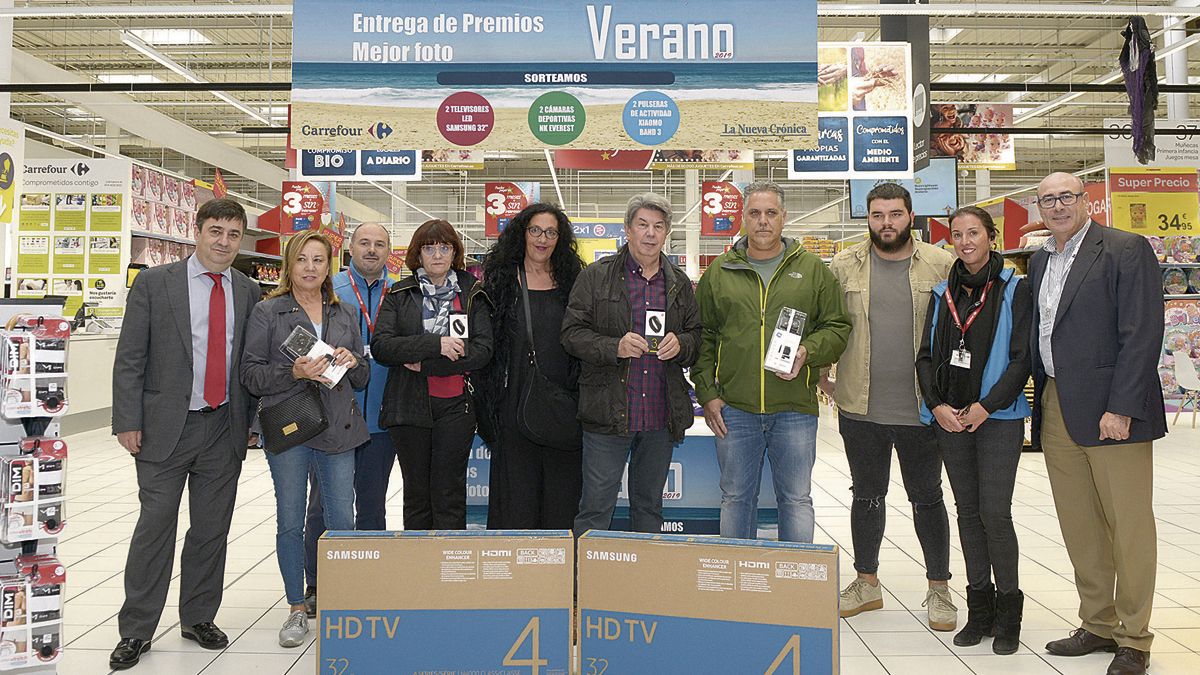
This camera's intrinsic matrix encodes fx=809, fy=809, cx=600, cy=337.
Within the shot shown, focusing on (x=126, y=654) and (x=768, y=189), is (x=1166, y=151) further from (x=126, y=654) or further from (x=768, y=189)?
(x=126, y=654)

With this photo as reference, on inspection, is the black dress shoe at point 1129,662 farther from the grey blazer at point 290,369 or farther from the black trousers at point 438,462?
the grey blazer at point 290,369

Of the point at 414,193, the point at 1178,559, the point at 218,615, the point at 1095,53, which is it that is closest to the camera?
the point at 218,615

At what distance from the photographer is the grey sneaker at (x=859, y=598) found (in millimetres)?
3564

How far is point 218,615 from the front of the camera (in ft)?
11.6

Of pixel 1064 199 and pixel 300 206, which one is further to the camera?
pixel 300 206

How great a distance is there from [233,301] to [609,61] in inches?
69.7

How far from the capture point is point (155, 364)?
2.96 m

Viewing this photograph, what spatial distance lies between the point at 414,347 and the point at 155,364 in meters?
0.93

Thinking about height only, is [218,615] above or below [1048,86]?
below

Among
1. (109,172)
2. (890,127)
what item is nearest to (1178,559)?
(890,127)

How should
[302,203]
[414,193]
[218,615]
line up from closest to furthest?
[218,615]
[302,203]
[414,193]

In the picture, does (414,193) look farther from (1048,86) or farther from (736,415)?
(736,415)

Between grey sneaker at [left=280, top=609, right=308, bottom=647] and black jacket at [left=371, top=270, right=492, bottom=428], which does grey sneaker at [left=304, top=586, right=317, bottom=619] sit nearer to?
grey sneaker at [left=280, top=609, right=308, bottom=647]

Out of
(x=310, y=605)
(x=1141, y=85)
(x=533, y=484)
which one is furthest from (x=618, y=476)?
(x=1141, y=85)
